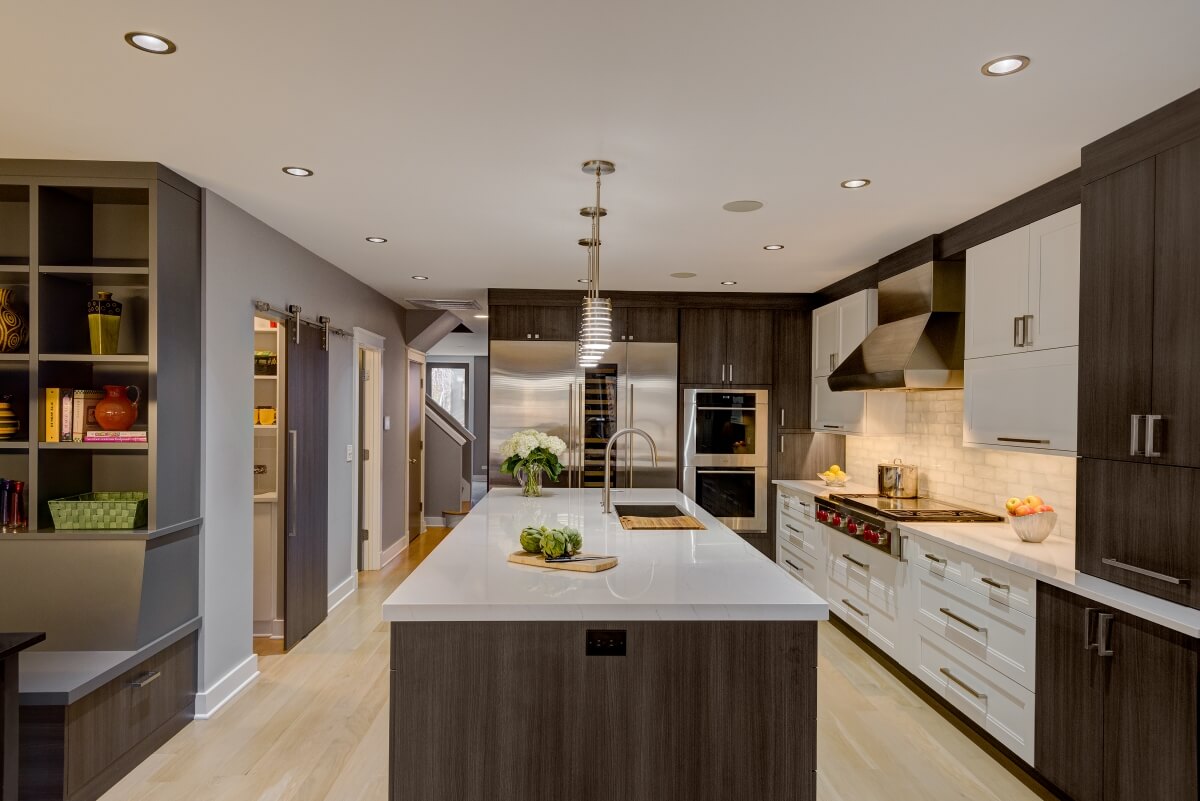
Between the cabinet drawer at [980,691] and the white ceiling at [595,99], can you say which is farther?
the cabinet drawer at [980,691]

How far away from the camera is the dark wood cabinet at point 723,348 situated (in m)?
5.98

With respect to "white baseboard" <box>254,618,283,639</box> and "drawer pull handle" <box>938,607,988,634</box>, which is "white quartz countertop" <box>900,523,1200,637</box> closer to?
"drawer pull handle" <box>938,607,988,634</box>

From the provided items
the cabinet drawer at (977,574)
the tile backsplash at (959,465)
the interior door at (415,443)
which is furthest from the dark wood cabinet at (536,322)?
the cabinet drawer at (977,574)

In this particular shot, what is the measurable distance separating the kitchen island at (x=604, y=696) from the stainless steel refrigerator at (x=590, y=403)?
373 centimetres

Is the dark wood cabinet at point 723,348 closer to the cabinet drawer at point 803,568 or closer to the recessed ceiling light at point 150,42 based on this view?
the cabinet drawer at point 803,568

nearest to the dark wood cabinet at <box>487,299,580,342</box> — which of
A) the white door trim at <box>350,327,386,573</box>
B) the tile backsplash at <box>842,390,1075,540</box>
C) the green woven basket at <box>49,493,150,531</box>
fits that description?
the white door trim at <box>350,327,386,573</box>

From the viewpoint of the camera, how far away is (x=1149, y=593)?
2297mm

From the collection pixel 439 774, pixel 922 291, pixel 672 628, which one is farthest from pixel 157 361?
pixel 922 291

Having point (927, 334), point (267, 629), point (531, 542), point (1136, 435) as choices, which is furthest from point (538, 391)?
point (1136, 435)

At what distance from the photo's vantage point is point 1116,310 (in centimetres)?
246

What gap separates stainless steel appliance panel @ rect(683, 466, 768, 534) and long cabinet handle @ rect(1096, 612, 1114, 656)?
3583 mm

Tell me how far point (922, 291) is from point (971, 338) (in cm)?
53

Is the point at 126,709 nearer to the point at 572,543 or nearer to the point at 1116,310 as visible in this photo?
the point at 572,543

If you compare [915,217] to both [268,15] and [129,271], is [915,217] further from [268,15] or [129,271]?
[129,271]
